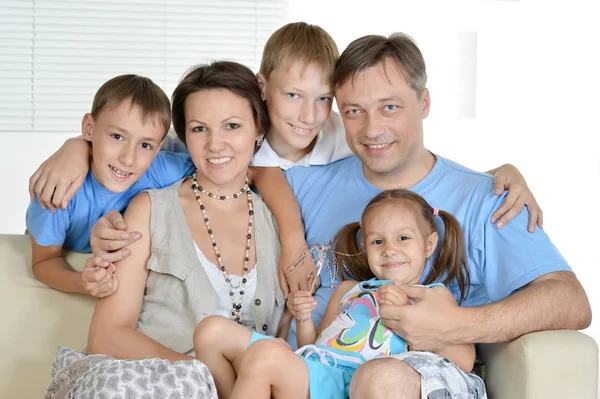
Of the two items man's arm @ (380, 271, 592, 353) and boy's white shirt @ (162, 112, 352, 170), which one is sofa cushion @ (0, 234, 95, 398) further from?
man's arm @ (380, 271, 592, 353)

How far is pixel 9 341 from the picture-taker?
249 cm

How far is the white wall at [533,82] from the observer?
5172 mm

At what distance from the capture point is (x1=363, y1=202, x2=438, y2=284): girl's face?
2.19 metres

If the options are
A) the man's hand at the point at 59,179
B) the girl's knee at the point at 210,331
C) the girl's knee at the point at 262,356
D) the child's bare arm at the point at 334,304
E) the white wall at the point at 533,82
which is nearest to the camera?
the girl's knee at the point at 262,356

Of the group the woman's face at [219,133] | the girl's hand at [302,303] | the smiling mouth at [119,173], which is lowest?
the girl's hand at [302,303]

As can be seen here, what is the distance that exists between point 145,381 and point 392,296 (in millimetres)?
659

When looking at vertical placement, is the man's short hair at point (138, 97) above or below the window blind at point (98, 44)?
below

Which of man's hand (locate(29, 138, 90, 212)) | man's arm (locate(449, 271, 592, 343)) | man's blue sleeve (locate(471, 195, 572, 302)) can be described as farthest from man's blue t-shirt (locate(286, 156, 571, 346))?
→ man's hand (locate(29, 138, 90, 212))

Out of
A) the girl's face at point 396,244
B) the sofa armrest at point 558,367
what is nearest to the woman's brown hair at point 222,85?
the girl's face at point 396,244

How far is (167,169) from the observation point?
102 inches

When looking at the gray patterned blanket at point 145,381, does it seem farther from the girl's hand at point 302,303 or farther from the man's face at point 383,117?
the man's face at point 383,117

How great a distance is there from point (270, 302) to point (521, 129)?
334cm

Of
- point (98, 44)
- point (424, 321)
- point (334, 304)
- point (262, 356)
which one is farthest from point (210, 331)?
point (98, 44)

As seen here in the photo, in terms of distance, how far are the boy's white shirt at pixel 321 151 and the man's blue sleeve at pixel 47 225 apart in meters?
0.47
